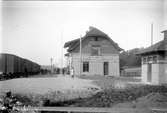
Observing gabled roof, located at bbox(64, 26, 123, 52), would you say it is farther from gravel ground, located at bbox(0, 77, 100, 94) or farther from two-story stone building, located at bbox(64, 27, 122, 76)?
gravel ground, located at bbox(0, 77, 100, 94)

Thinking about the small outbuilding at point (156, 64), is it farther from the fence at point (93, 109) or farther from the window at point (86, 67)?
the window at point (86, 67)

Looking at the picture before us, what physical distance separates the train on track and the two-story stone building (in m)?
0.74

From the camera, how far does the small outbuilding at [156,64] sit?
10.2 ft

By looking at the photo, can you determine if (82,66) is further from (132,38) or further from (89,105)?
(132,38)

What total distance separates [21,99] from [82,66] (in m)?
1.23

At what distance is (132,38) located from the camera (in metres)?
3.26

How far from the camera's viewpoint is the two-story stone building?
319cm

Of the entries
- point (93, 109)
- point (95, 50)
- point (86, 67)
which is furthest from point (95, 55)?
point (93, 109)

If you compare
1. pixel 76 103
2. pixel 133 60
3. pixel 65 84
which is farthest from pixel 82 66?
pixel 133 60

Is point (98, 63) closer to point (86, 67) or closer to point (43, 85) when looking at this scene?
point (86, 67)

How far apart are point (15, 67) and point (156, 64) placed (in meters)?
2.63

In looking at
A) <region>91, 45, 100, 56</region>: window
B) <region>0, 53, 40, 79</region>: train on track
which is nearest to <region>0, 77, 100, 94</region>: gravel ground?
<region>0, 53, 40, 79</region>: train on track

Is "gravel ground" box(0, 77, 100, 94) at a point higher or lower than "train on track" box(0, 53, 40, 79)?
lower

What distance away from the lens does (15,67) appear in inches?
140
